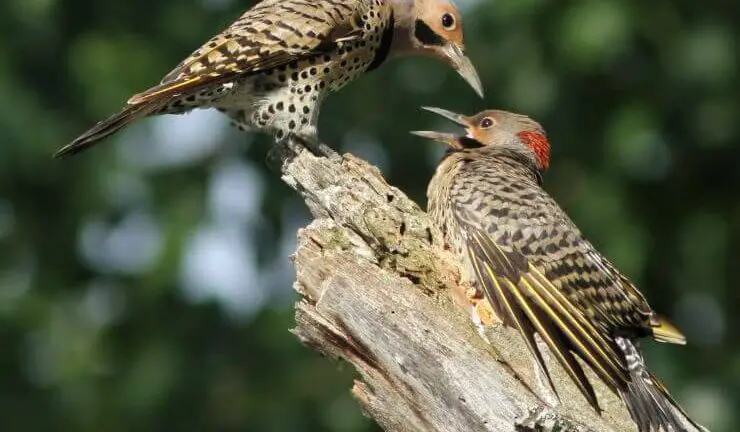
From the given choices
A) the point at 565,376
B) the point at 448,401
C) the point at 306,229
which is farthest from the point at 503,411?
the point at 306,229

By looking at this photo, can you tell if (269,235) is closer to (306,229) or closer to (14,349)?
(14,349)

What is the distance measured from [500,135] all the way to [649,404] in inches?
74.2

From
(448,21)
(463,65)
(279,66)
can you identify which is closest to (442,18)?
(448,21)

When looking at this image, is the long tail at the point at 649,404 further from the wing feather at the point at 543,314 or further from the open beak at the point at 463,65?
the open beak at the point at 463,65

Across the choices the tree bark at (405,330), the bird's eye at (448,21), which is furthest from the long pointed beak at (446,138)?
the tree bark at (405,330)

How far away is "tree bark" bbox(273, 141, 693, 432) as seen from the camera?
5.68 meters

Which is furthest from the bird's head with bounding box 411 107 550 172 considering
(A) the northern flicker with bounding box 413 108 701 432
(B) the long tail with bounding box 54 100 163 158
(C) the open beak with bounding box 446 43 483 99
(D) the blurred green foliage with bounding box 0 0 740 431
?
(D) the blurred green foliage with bounding box 0 0 740 431

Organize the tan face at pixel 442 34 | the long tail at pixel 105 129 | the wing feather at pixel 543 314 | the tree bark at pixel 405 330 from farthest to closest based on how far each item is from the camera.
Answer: the tan face at pixel 442 34
the long tail at pixel 105 129
the wing feather at pixel 543 314
the tree bark at pixel 405 330

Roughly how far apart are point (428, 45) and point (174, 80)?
4.88ft

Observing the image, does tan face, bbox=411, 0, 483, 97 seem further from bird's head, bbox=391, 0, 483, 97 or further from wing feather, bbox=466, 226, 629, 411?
wing feather, bbox=466, 226, 629, 411

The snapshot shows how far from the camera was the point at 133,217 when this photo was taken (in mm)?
14047

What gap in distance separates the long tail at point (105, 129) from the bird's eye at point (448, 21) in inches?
68.6

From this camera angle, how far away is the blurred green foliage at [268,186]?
12.5 metres

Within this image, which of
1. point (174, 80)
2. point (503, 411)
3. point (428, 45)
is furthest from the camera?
point (428, 45)
